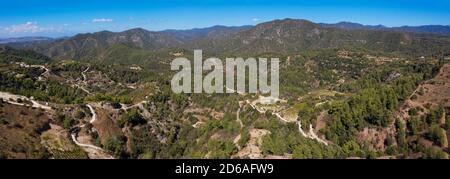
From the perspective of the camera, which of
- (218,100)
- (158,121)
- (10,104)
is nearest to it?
(10,104)

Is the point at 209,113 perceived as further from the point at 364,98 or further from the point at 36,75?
the point at 36,75

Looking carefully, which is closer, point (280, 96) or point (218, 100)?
point (218, 100)

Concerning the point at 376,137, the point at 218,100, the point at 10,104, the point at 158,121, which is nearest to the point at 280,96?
the point at 218,100
